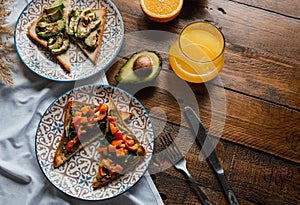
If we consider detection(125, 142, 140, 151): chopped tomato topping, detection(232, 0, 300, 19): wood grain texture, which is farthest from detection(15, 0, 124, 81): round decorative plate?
detection(232, 0, 300, 19): wood grain texture

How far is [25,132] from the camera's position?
7.55 ft

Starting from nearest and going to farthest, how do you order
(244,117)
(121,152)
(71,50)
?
(121,152), (244,117), (71,50)

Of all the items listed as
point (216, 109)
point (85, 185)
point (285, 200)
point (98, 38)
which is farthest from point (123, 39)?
point (285, 200)

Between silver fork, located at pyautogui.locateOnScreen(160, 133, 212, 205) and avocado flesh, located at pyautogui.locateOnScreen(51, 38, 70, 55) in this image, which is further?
avocado flesh, located at pyautogui.locateOnScreen(51, 38, 70, 55)

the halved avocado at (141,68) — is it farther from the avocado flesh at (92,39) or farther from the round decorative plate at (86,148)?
the avocado flesh at (92,39)

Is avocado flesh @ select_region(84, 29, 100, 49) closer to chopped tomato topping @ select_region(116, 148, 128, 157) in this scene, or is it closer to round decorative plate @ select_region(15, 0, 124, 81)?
round decorative plate @ select_region(15, 0, 124, 81)

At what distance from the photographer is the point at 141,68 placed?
2242mm

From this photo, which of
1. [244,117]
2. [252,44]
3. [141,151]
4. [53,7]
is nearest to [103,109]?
[141,151]

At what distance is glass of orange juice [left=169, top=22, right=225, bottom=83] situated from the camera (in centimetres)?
219

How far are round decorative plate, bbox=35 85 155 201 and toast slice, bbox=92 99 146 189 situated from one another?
0.03m

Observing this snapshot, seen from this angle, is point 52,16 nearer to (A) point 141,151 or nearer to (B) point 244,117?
(A) point 141,151

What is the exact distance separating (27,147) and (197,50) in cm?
105

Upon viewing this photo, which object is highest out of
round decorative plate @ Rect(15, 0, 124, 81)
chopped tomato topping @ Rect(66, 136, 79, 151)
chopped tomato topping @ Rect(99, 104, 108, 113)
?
round decorative plate @ Rect(15, 0, 124, 81)

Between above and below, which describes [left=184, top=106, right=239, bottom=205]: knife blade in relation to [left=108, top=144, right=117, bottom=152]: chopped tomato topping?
below
